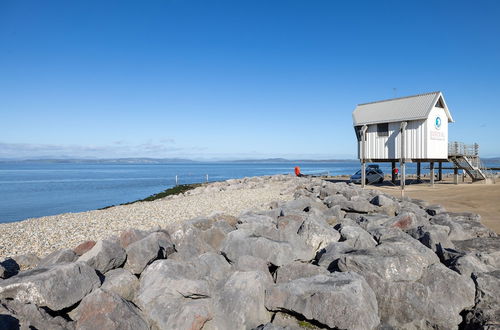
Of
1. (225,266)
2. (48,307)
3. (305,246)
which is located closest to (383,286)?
(305,246)

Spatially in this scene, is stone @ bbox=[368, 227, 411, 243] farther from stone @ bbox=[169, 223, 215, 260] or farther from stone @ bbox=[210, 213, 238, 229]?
stone @ bbox=[169, 223, 215, 260]

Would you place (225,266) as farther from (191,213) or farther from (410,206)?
(410,206)

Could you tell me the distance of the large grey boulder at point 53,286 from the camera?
4.92m

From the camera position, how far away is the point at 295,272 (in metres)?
6.67

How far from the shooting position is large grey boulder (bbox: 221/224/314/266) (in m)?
7.23

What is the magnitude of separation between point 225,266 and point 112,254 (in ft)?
6.98

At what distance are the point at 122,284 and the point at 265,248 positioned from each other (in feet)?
9.23

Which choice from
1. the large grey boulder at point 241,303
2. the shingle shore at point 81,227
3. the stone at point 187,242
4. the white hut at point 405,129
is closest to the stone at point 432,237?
the large grey boulder at point 241,303

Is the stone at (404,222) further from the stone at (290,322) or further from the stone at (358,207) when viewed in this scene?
the stone at (290,322)

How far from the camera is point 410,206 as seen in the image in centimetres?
1370

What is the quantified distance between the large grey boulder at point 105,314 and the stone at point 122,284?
1.74 feet

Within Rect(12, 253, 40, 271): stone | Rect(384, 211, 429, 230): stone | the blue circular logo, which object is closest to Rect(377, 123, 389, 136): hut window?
the blue circular logo

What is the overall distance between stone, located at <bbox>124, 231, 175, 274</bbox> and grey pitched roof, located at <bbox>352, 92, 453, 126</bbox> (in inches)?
840

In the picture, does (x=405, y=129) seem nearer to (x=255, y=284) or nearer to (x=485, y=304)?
(x=485, y=304)
